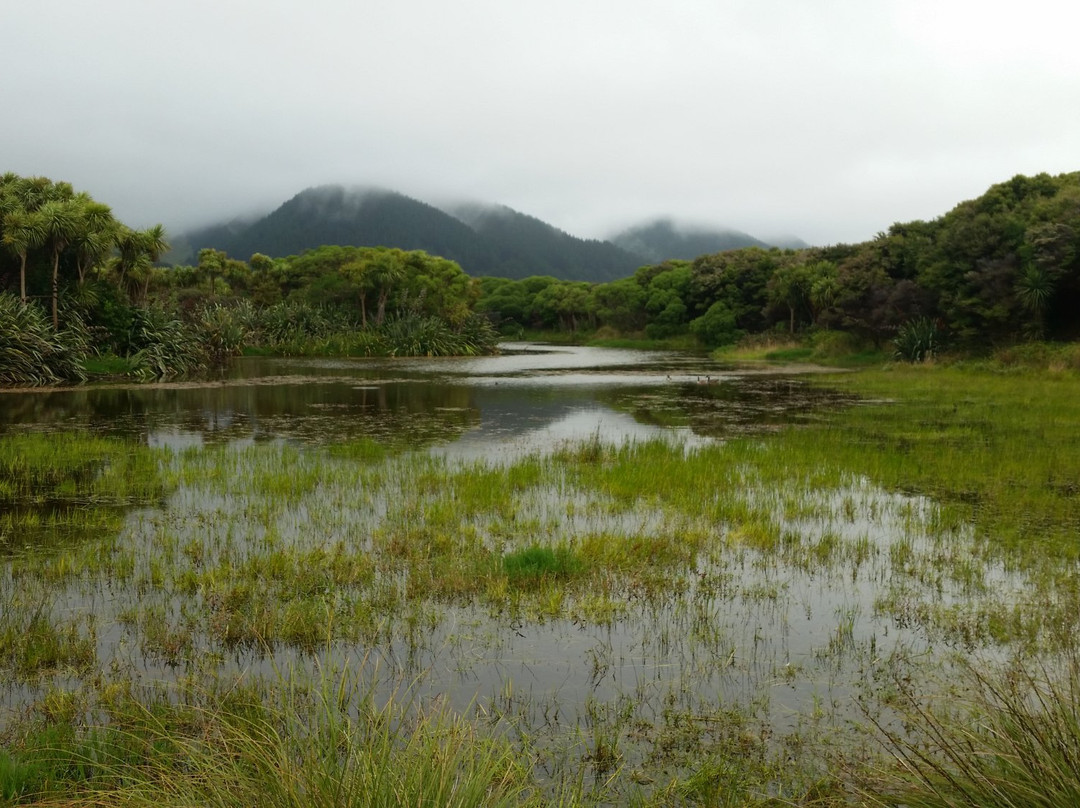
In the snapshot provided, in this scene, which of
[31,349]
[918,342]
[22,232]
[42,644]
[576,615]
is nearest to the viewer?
[42,644]

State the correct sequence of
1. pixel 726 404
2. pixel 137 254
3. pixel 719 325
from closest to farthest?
pixel 726 404 < pixel 137 254 < pixel 719 325

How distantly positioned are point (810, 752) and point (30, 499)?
1125 cm

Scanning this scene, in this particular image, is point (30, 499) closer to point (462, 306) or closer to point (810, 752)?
point (810, 752)

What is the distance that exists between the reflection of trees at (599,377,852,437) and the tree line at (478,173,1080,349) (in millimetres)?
10049

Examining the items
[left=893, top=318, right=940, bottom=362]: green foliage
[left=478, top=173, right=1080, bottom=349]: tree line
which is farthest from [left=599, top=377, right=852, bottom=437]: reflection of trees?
[left=478, top=173, right=1080, bottom=349]: tree line

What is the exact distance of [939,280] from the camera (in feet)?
125

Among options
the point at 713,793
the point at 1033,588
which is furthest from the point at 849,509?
the point at 713,793

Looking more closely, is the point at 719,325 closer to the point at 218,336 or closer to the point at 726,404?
the point at 218,336

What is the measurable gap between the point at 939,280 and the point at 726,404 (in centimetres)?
1979

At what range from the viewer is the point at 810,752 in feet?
15.2

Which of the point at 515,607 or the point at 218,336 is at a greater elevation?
the point at 218,336

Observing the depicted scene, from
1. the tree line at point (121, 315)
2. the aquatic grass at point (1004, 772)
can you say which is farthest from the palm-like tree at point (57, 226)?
the aquatic grass at point (1004, 772)

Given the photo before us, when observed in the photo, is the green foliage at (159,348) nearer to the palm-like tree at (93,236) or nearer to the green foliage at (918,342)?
the palm-like tree at (93,236)

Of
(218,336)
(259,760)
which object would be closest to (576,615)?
(259,760)
